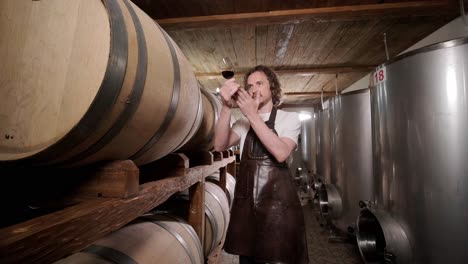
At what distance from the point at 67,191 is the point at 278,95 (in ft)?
5.46

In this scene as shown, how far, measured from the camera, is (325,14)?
2.83m

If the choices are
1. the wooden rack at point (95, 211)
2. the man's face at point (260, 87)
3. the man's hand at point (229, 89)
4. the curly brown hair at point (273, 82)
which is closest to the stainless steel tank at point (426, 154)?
the curly brown hair at point (273, 82)

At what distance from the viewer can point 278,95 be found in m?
2.02

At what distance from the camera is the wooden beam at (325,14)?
271 cm

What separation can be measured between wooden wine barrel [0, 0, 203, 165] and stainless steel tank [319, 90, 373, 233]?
349 centimetres

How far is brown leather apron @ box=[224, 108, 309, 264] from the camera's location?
1611mm

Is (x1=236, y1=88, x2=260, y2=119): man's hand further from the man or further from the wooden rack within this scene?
the wooden rack

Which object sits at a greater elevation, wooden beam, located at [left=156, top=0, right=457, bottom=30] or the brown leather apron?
wooden beam, located at [left=156, top=0, right=457, bottom=30]

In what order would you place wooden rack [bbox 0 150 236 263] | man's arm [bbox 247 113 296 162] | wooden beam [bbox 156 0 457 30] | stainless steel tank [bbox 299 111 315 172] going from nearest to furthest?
wooden rack [bbox 0 150 236 263]
man's arm [bbox 247 113 296 162]
wooden beam [bbox 156 0 457 30]
stainless steel tank [bbox 299 111 315 172]

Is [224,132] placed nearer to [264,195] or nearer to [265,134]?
[265,134]

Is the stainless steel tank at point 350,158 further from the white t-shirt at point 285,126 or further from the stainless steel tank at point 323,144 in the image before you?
the white t-shirt at point 285,126

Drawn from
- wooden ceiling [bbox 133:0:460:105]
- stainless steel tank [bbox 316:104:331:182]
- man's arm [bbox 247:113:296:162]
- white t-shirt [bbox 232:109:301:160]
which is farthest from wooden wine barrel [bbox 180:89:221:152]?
stainless steel tank [bbox 316:104:331:182]

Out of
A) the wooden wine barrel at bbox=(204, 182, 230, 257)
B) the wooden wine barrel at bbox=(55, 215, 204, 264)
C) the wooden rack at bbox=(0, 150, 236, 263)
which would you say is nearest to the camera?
the wooden rack at bbox=(0, 150, 236, 263)

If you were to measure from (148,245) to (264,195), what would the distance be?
2.85 feet
